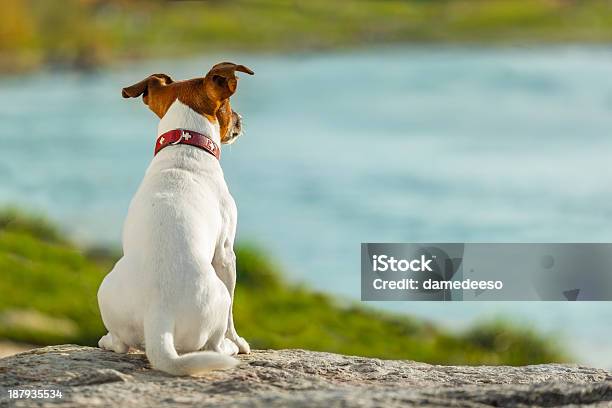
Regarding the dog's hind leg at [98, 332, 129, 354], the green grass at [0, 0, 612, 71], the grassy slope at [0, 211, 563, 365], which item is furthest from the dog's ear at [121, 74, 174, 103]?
the green grass at [0, 0, 612, 71]

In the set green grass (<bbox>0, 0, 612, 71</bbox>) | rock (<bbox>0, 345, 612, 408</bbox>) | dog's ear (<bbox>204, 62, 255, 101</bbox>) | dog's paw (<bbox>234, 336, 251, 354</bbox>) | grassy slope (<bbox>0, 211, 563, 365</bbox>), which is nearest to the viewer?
rock (<bbox>0, 345, 612, 408</bbox>)

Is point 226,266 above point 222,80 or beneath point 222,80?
beneath

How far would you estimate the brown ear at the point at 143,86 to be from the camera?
3812 millimetres

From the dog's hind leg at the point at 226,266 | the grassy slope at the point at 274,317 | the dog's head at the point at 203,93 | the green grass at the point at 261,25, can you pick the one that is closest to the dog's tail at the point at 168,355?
the dog's hind leg at the point at 226,266

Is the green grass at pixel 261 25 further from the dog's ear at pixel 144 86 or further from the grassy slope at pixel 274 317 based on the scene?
the dog's ear at pixel 144 86

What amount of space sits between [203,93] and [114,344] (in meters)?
0.98

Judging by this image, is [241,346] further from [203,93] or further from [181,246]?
[203,93]

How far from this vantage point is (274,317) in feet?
27.9

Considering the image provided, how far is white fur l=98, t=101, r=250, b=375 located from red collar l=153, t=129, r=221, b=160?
2 cm

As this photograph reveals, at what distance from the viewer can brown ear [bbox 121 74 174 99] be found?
3.81 m

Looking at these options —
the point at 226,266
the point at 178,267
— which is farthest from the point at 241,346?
the point at 178,267

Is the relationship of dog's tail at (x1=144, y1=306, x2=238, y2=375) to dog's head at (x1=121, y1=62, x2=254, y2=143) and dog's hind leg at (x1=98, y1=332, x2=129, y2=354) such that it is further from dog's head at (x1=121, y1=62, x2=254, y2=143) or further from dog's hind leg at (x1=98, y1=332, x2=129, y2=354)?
dog's head at (x1=121, y1=62, x2=254, y2=143)

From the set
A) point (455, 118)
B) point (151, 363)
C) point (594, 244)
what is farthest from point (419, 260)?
point (455, 118)

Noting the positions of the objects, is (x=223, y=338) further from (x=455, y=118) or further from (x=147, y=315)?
(x=455, y=118)
